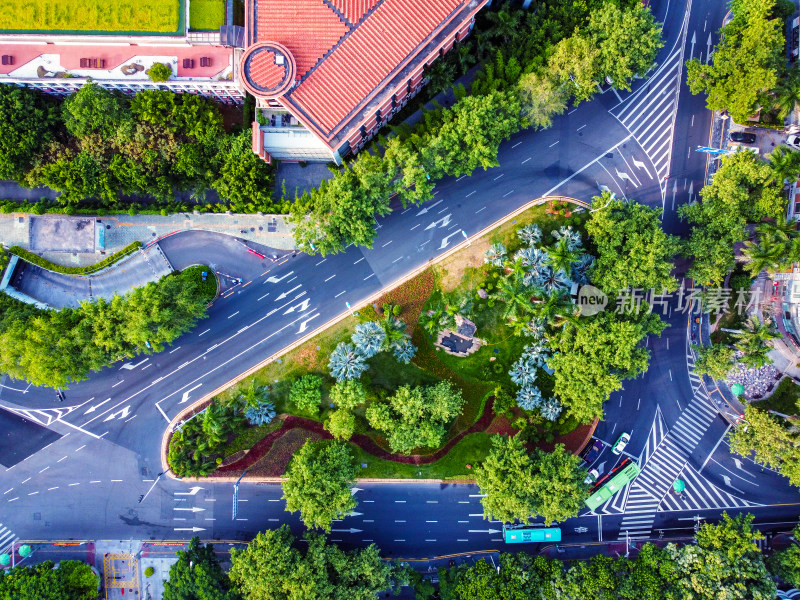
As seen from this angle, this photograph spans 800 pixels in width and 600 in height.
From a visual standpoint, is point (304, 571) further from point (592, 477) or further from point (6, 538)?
point (6, 538)

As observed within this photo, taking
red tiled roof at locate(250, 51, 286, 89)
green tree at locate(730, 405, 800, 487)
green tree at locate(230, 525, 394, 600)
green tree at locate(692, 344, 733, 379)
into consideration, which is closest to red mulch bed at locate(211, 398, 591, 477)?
green tree at locate(230, 525, 394, 600)

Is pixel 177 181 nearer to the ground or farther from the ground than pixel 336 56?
nearer to the ground

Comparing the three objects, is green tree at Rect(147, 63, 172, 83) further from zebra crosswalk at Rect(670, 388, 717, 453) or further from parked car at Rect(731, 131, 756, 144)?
zebra crosswalk at Rect(670, 388, 717, 453)

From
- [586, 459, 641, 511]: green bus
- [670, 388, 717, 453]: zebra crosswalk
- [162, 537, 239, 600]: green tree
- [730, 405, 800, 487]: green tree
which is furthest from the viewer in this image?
[670, 388, 717, 453]: zebra crosswalk

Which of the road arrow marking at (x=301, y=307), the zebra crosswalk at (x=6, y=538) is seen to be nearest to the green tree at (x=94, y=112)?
the road arrow marking at (x=301, y=307)

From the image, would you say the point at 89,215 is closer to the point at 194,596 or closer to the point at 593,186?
the point at 194,596

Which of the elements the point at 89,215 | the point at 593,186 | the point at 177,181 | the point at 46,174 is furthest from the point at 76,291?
the point at 593,186

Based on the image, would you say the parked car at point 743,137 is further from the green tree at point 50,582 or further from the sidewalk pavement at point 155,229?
the green tree at point 50,582

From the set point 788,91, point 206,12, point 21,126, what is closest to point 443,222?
point 206,12
